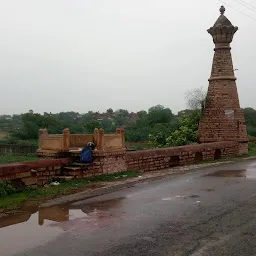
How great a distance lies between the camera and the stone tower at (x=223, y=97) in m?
18.2

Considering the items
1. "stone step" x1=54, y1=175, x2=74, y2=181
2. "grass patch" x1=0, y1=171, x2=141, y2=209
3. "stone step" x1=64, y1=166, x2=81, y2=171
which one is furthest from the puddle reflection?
"stone step" x1=54, y1=175, x2=74, y2=181

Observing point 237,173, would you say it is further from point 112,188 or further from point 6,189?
point 6,189

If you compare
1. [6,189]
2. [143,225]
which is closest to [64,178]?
[6,189]

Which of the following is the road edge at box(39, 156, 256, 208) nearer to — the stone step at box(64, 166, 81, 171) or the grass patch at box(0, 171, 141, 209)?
the grass patch at box(0, 171, 141, 209)

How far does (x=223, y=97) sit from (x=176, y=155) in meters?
5.31

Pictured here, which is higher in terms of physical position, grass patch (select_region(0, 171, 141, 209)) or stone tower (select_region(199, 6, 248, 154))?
stone tower (select_region(199, 6, 248, 154))

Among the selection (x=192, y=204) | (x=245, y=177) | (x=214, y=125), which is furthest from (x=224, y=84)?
(x=192, y=204)

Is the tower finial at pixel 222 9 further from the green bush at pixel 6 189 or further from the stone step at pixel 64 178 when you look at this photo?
the green bush at pixel 6 189

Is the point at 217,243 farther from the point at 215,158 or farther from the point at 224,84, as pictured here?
the point at 224,84

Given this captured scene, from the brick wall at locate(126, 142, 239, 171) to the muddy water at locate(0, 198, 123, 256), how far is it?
4610 millimetres

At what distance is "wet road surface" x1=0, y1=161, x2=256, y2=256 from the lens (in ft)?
16.3

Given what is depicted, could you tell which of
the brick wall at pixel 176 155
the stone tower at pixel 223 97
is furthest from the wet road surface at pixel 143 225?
the stone tower at pixel 223 97

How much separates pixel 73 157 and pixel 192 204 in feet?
13.8

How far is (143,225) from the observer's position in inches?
241
